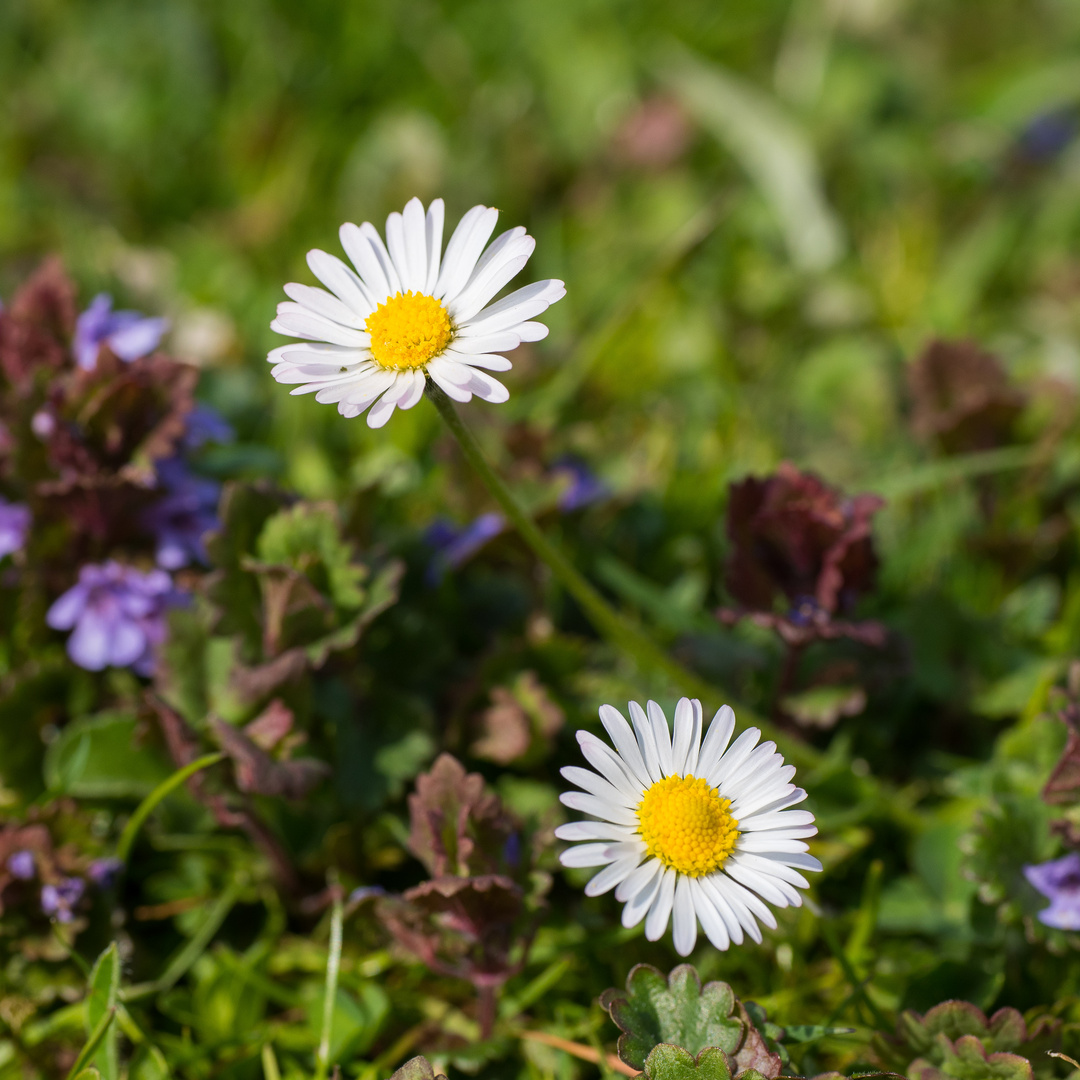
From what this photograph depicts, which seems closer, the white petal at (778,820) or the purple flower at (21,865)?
the white petal at (778,820)

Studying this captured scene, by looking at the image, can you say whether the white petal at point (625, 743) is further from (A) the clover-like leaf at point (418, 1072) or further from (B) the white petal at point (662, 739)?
(A) the clover-like leaf at point (418, 1072)

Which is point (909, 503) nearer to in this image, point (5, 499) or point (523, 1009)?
point (523, 1009)

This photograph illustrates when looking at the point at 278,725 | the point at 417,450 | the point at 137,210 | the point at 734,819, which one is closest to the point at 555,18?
the point at 137,210

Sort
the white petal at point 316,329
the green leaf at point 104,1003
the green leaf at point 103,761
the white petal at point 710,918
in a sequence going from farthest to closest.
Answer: the green leaf at point 103,761, the green leaf at point 104,1003, the white petal at point 316,329, the white petal at point 710,918

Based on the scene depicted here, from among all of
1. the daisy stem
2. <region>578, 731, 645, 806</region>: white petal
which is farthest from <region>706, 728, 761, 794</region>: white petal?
the daisy stem

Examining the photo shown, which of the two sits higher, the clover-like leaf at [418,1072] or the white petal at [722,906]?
the white petal at [722,906]

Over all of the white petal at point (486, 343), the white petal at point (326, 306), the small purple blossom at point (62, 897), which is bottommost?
the small purple blossom at point (62, 897)

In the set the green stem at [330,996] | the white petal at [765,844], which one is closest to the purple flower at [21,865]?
the green stem at [330,996]
